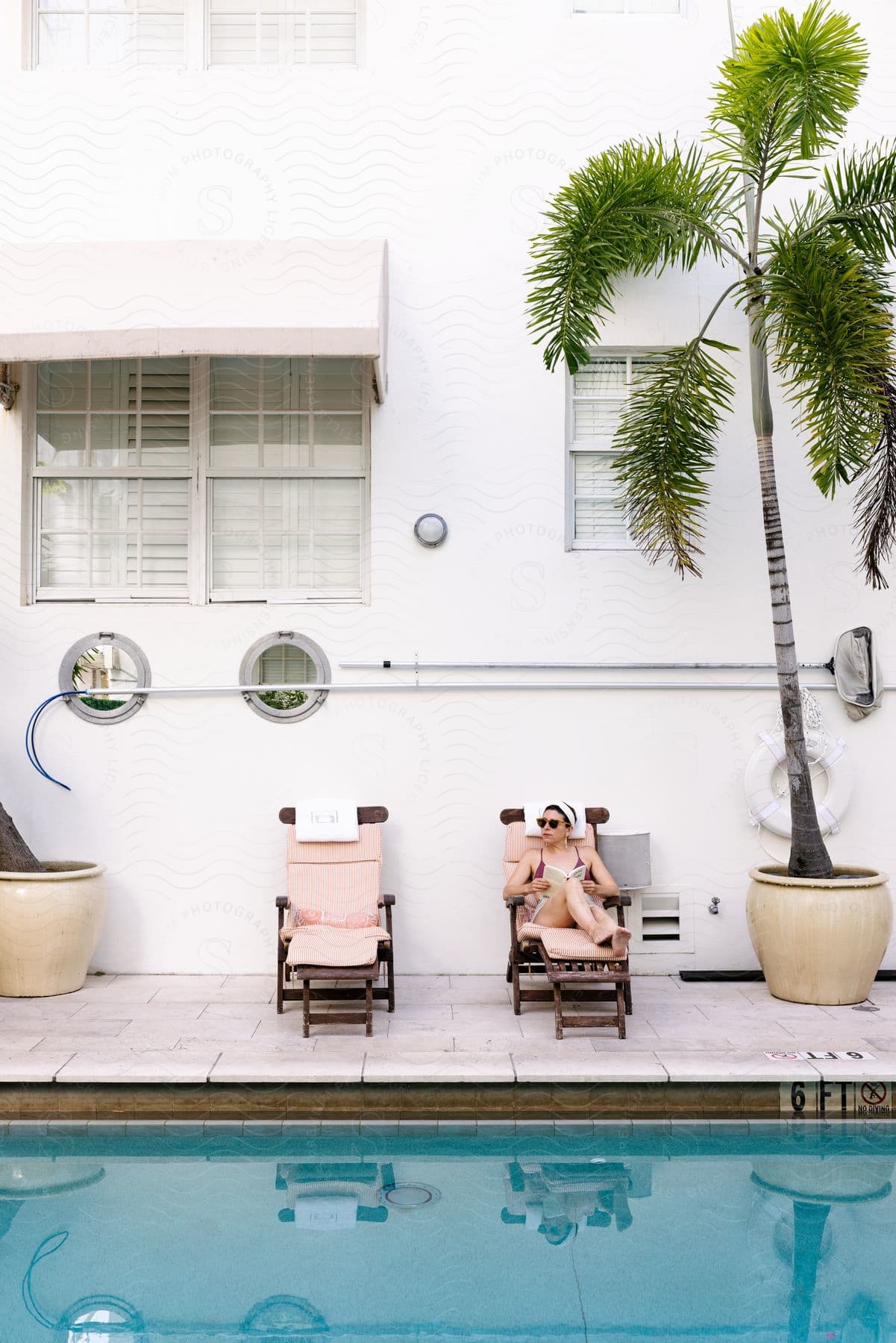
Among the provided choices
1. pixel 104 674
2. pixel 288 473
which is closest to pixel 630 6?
pixel 288 473

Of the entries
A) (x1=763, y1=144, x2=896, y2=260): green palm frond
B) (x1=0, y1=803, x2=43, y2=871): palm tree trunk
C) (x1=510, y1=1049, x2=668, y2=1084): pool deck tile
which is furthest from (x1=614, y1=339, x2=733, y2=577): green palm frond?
(x1=0, y1=803, x2=43, y2=871): palm tree trunk

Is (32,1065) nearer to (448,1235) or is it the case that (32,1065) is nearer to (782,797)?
(448,1235)

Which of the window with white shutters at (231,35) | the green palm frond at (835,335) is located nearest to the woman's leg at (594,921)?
the green palm frond at (835,335)

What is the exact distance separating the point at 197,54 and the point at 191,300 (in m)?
2.25

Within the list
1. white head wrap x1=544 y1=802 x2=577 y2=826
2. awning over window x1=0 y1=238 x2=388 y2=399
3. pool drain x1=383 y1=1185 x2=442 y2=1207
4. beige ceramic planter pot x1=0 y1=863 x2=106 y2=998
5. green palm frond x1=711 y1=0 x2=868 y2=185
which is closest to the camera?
pool drain x1=383 y1=1185 x2=442 y2=1207

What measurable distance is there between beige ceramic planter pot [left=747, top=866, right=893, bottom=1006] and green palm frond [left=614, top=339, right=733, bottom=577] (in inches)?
77.6

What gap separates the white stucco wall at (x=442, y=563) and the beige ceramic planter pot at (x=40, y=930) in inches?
26.2

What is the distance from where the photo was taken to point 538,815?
637 centimetres

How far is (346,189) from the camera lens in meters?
A: 6.86

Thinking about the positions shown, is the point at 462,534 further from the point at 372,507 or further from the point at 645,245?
the point at 645,245

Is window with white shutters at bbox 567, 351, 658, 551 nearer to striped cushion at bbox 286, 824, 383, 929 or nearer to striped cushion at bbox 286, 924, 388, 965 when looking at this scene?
striped cushion at bbox 286, 824, 383, 929

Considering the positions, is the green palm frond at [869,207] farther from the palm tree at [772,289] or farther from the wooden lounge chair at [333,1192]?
the wooden lounge chair at [333,1192]

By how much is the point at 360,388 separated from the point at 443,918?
3.44 meters

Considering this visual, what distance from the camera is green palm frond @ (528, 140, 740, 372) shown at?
575 cm
